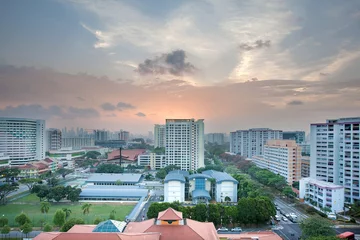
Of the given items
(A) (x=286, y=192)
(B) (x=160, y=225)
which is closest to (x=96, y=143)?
(A) (x=286, y=192)

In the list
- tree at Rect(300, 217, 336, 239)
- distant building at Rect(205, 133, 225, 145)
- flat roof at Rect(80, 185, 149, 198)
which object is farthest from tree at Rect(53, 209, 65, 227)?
distant building at Rect(205, 133, 225, 145)

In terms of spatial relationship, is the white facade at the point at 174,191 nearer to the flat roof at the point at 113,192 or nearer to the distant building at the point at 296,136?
the flat roof at the point at 113,192

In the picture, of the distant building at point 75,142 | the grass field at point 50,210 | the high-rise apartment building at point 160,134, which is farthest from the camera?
the distant building at point 75,142

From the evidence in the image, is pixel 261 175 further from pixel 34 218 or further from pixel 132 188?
pixel 34 218

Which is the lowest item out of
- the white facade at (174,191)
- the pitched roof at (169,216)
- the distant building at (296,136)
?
the white facade at (174,191)

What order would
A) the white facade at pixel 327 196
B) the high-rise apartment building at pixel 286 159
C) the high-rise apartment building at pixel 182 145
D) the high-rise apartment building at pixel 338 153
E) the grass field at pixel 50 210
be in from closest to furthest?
1. the grass field at pixel 50 210
2. the white facade at pixel 327 196
3. the high-rise apartment building at pixel 338 153
4. the high-rise apartment building at pixel 286 159
5. the high-rise apartment building at pixel 182 145

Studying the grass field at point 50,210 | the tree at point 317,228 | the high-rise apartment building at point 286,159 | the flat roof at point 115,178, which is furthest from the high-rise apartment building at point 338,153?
the flat roof at point 115,178

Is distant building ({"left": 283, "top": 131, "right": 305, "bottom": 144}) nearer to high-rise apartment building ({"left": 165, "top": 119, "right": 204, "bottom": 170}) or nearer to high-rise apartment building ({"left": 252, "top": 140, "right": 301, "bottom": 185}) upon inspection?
high-rise apartment building ({"left": 252, "top": 140, "right": 301, "bottom": 185})
